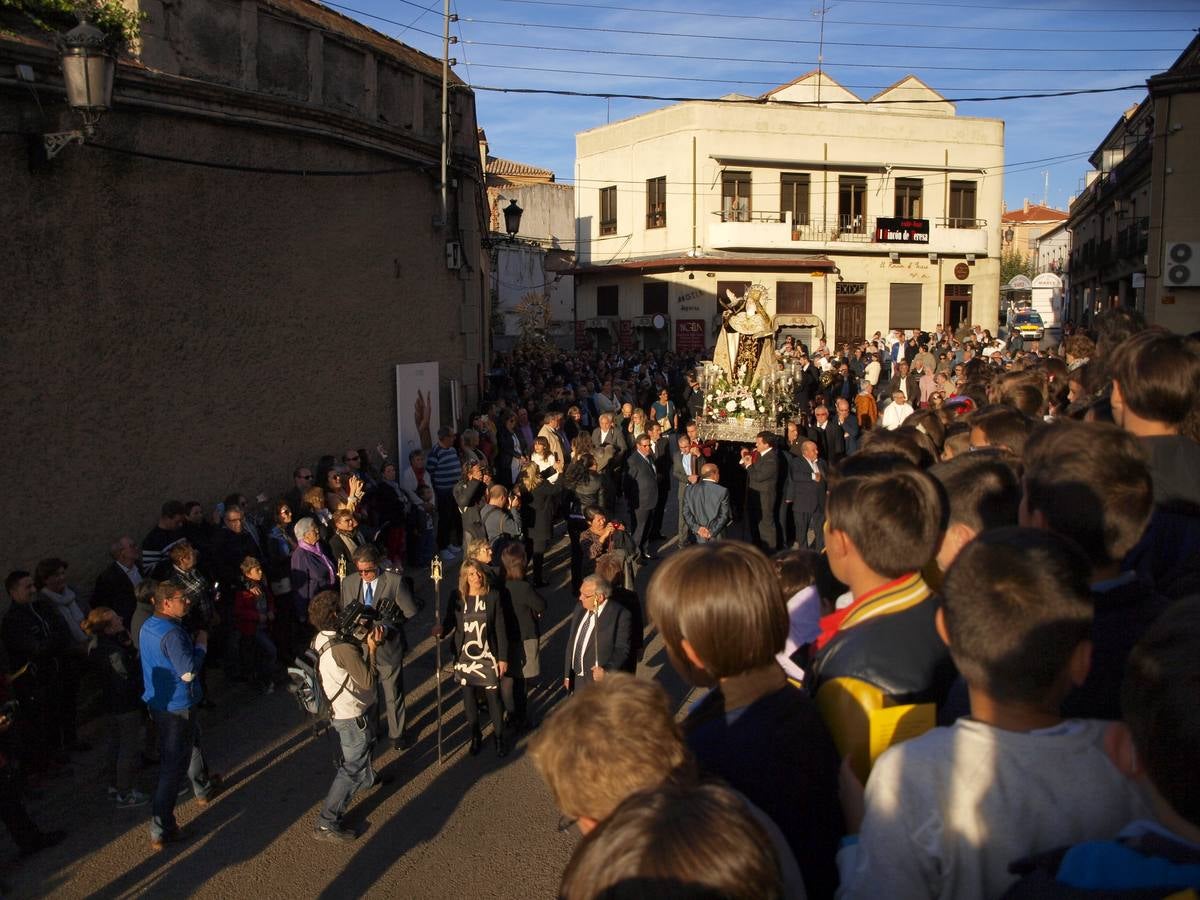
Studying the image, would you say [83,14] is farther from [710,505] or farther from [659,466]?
[659,466]

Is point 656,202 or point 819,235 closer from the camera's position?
point 819,235

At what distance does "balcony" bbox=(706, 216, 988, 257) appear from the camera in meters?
37.2

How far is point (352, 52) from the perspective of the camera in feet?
43.3

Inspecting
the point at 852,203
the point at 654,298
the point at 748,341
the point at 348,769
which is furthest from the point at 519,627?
the point at 852,203

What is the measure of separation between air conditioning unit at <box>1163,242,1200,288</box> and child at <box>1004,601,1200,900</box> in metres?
22.2

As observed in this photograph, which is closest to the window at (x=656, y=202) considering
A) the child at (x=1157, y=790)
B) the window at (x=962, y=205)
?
the window at (x=962, y=205)

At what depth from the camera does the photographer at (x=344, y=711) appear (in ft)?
21.3

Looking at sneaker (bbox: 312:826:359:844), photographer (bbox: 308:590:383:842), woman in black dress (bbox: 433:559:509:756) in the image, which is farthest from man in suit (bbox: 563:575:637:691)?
sneaker (bbox: 312:826:359:844)

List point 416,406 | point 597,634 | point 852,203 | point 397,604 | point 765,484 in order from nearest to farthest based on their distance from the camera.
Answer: point 597,634, point 397,604, point 765,484, point 416,406, point 852,203

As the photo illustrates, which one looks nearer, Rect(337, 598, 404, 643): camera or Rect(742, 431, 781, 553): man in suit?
Rect(337, 598, 404, 643): camera

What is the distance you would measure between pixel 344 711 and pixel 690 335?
3151 cm

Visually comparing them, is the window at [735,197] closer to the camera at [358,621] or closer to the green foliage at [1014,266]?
the camera at [358,621]

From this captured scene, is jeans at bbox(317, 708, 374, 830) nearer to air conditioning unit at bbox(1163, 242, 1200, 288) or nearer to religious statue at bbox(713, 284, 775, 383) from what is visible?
religious statue at bbox(713, 284, 775, 383)

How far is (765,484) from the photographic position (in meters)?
12.4
